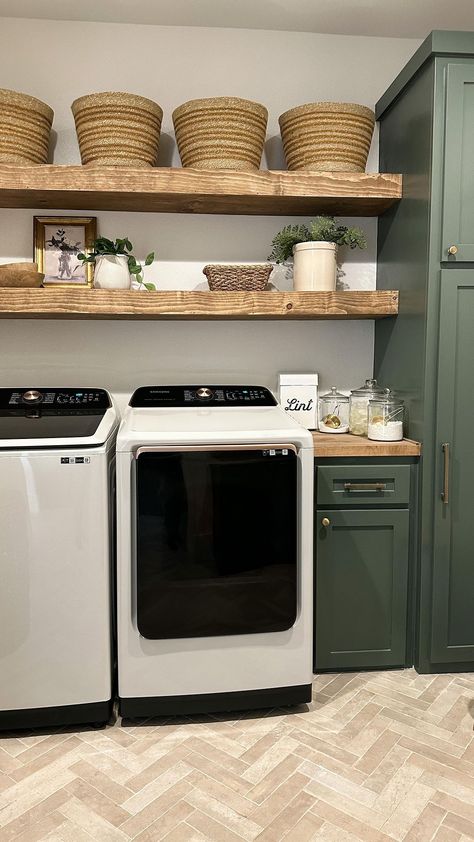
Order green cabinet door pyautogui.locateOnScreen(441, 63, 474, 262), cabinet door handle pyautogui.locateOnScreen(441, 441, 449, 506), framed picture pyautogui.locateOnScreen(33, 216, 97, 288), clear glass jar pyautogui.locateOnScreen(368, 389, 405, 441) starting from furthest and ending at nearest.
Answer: framed picture pyautogui.locateOnScreen(33, 216, 97, 288)
clear glass jar pyautogui.locateOnScreen(368, 389, 405, 441)
cabinet door handle pyautogui.locateOnScreen(441, 441, 449, 506)
green cabinet door pyautogui.locateOnScreen(441, 63, 474, 262)

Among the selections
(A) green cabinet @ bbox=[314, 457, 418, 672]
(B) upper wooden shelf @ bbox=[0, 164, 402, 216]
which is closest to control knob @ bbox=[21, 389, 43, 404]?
(B) upper wooden shelf @ bbox=[0, 164, 402, 216]

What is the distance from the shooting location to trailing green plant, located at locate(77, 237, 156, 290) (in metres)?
2.55

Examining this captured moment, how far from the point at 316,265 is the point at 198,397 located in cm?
73

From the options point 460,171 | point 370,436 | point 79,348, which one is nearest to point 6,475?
point 79,348

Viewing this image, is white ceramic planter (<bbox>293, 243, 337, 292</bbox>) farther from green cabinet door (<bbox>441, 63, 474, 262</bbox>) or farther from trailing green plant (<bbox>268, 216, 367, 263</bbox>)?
green cabinet door (<bbox>441, 63, 474, 262</bbox>)

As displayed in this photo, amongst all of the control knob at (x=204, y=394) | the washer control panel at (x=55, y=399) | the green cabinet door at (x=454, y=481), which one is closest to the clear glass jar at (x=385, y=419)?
the green cabinet door at (x=454, y=481)

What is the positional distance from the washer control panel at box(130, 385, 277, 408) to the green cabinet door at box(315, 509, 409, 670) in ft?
1.82

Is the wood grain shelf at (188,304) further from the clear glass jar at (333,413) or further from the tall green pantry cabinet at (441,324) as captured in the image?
the clear glass jar at (333,413)

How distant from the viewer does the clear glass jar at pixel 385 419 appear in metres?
2.49

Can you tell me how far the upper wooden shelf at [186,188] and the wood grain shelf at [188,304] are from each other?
380 mm

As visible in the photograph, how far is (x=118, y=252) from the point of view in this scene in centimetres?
257

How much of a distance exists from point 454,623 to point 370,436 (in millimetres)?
785

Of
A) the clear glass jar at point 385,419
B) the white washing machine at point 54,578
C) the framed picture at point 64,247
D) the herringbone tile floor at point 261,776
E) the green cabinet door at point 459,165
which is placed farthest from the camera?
the framed picture at point 64,247

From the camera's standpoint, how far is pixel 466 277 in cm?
232
